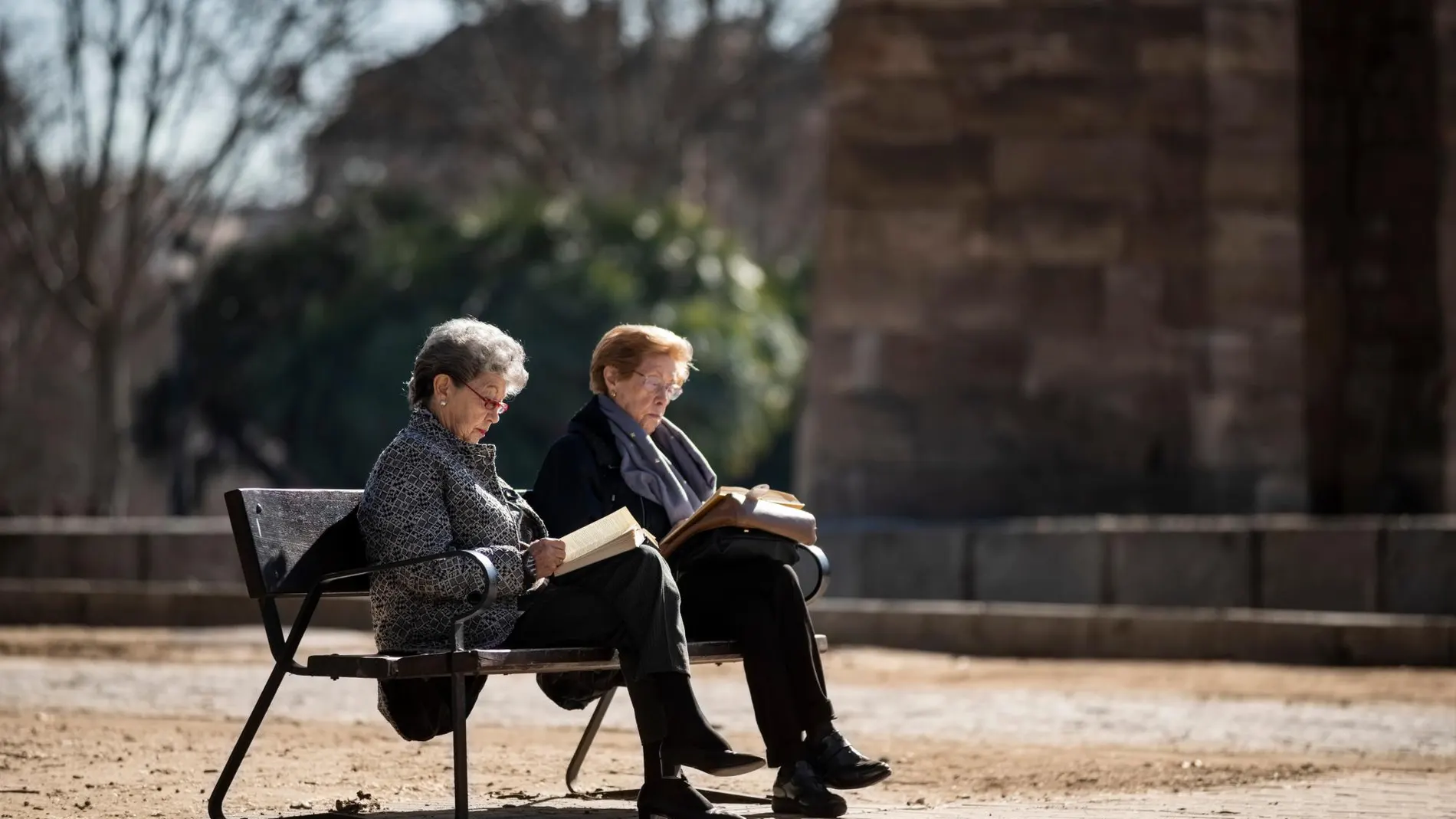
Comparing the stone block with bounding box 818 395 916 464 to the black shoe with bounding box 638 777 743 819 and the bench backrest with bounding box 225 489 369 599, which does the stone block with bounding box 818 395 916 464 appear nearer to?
the bench backrest with bounding box 225 489 369 599

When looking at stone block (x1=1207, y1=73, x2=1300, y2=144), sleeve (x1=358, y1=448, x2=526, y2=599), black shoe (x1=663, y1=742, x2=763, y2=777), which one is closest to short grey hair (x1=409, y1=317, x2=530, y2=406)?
sleeve (x1=358, y1=448, x2=526, y2=599)

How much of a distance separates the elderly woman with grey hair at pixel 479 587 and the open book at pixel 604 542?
0.03 m

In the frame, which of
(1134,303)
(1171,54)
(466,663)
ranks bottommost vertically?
(466,663)

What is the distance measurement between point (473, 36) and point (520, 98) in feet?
4.34

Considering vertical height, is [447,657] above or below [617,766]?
above

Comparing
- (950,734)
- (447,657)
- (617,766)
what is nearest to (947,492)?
(950,734)

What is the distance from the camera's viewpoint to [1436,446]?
52.0ft

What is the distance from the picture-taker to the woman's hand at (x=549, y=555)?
5703 mm

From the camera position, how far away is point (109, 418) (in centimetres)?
2838

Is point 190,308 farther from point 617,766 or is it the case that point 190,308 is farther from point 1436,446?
point 617,766

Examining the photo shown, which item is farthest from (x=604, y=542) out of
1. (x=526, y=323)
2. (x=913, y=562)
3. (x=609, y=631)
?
(x=526, y=323)

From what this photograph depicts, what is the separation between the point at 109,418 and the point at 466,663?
23.8 meters

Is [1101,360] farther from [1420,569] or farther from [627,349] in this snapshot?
[627,349]

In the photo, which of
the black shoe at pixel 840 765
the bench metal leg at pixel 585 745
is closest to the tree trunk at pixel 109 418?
the bench metal leg at pixel 585 745
